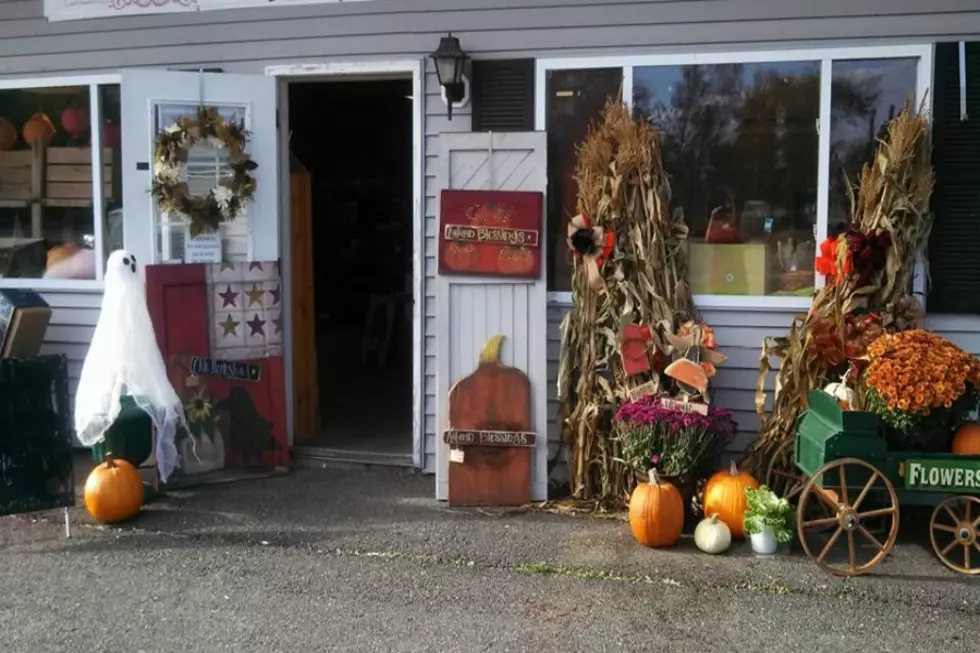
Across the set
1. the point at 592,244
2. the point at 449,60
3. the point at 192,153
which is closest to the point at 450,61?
the point at 449,60

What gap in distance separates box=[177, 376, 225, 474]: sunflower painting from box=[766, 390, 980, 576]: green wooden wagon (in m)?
3.51

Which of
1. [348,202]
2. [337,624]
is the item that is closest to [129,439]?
[337,624]

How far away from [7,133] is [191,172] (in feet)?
5.69

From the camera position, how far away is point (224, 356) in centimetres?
607

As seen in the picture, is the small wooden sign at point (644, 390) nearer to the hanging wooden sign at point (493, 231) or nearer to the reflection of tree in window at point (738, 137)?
the hanging wooden sign at point (493, 231)

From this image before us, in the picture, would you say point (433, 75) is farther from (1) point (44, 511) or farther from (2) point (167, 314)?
(1) point (44, 511)

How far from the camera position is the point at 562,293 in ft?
19.1

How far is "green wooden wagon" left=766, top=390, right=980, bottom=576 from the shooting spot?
4383 millimetres

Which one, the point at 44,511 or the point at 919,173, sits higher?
the point at 919,173

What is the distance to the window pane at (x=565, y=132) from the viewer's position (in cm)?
572

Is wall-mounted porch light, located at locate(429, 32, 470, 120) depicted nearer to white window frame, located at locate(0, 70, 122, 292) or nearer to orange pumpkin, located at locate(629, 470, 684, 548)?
white window frame, located at locate(0, 70, 122, 292)

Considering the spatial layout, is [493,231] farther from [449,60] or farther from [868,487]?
[868,487]

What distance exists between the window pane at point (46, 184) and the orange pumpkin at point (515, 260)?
10.1 feet

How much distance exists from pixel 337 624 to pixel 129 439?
2099 mm
